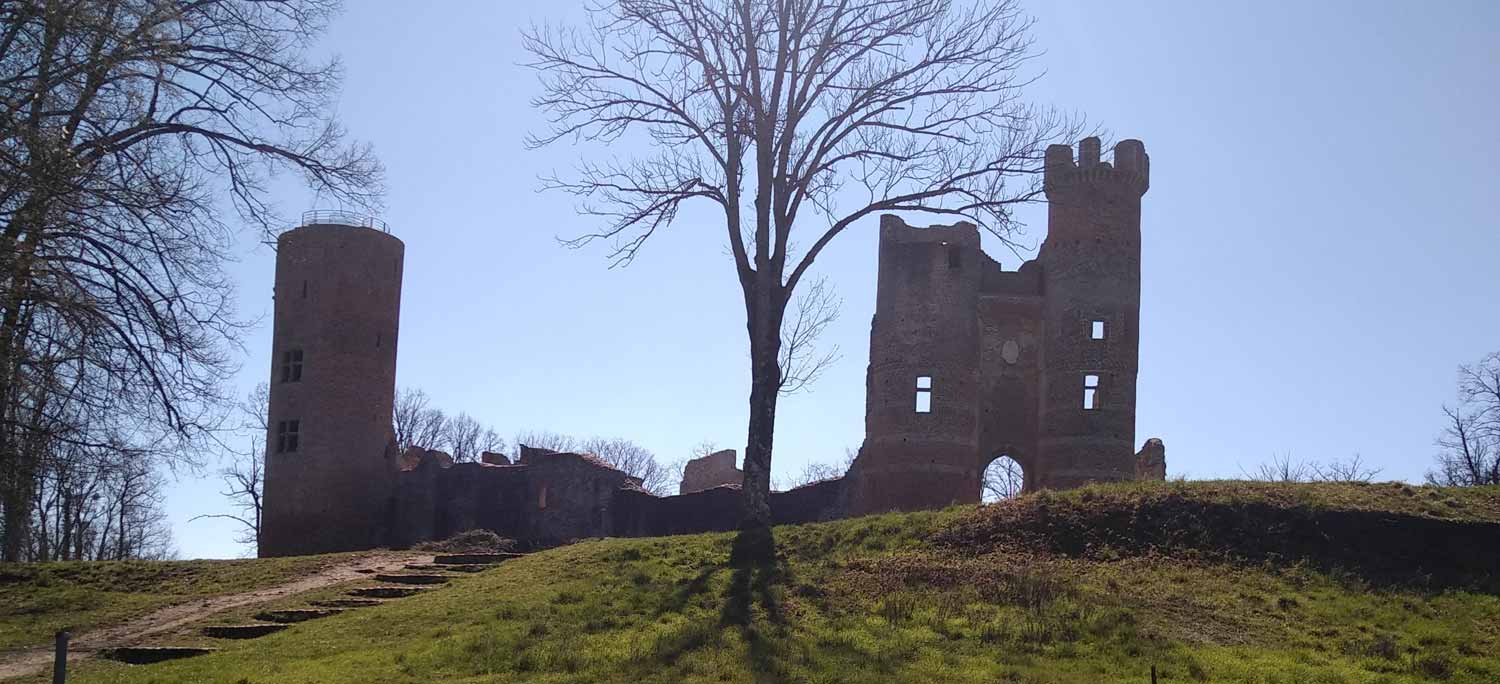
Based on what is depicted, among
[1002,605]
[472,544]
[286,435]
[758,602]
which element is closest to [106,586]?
[472,544]

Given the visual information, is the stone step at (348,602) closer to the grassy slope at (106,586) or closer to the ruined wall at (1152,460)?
the grassy slope at (106,586)

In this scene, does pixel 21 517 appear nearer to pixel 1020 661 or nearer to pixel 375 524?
pixel 1020 661

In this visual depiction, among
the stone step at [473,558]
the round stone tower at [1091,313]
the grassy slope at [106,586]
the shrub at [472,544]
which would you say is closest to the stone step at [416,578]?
the stone step at [473,558]

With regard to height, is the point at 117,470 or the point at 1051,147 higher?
the point at 1051,147

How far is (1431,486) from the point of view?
2302cm

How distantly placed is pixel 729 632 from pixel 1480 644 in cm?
866

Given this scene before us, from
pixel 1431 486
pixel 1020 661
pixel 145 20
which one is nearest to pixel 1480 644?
pixel 1020 661

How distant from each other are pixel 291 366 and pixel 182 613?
57.9ft

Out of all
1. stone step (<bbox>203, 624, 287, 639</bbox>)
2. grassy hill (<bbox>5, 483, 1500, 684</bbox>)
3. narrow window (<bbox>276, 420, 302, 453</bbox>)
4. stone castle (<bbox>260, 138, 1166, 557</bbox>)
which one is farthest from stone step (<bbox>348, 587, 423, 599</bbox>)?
narrow window (<bbox>276, 420, 302, 453</bbox>)

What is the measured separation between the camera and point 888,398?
38250mm

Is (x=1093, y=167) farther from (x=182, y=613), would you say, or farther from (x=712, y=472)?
(x=182, y=613)

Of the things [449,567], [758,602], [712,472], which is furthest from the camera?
[712,472]

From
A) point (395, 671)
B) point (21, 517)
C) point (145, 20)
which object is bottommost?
point (395, 671)

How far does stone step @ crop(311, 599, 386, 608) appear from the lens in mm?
20672
